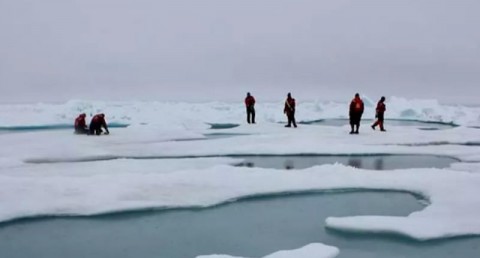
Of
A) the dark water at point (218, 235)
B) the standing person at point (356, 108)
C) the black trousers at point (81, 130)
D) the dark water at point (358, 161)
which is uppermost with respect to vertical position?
the standing person at point (356, 108)

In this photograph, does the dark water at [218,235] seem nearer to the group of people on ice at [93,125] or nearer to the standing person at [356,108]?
the standing person at [356,108]

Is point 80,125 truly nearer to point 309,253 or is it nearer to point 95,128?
point 95,128

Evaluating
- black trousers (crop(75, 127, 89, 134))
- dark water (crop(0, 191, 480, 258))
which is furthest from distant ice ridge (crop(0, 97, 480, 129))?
dark water (crop(0, 191, 480, 258))

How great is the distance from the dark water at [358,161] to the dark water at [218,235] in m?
3.81

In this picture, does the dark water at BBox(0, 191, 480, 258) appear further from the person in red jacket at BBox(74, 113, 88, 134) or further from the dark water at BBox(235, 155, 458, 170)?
the person in red jacket at BBox(74, 113, 88, 134)

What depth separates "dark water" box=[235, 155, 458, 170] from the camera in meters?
11.2

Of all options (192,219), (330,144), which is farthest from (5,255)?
(330,144)

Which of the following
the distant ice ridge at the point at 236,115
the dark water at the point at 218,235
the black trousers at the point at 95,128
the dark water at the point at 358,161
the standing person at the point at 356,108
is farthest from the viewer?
the distant ice ridge at the point at 236,115

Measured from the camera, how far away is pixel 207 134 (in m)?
20.7

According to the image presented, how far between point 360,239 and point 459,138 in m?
13.5

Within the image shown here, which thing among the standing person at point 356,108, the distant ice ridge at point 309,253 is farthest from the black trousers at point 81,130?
the distant ice ridge at point 309,253

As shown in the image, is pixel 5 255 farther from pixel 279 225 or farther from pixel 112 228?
pixel 279 225

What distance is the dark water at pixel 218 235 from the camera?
17.4ft

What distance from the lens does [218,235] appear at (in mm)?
5926
